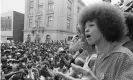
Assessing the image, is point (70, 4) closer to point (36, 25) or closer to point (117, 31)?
point (36, 25)

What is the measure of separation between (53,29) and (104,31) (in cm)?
2618

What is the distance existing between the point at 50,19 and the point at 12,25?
32.6 ft

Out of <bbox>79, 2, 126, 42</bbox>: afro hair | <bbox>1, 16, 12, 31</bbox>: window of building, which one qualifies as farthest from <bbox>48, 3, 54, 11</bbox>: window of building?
<bbox>79, 2, 126, 42</bbox>: afro hair

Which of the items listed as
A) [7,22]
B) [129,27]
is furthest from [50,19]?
[129,27]

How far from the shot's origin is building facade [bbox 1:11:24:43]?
30.8m

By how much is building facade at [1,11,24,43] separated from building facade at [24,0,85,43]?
9.74 feet

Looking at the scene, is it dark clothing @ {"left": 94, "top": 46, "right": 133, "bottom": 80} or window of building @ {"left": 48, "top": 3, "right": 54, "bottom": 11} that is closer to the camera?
dark clothing @ {"left": 94, "top": 46, "right": 133, "bottom": 80}

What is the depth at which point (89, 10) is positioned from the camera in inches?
37.7

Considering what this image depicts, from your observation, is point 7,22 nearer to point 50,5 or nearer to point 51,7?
point 50,5

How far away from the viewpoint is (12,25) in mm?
30812

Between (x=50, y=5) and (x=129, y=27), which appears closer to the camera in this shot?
(x=129, y=27)

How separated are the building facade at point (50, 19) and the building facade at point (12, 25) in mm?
2970

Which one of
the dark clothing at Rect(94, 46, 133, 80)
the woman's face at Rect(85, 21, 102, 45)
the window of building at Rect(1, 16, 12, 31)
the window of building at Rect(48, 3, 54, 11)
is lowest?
the dark clothing at Rect(94, 46, 133, 80)

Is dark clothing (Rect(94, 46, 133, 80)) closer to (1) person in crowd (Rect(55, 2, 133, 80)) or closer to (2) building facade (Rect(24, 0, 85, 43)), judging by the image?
(1) person in crowd (Rect(55, 2, 133, 80))
